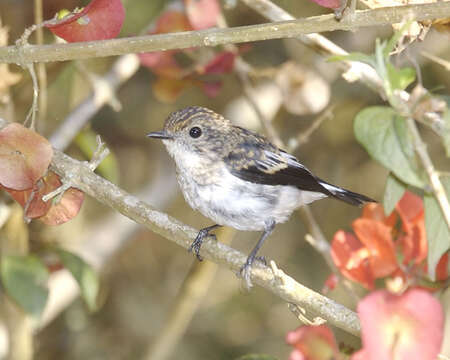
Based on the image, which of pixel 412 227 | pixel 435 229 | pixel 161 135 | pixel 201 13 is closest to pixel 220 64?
pixel 201 13

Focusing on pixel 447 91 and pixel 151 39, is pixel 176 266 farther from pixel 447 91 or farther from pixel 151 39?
pixel 151 39

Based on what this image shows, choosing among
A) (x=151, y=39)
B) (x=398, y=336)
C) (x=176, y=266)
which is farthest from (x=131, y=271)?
(x=398, y=336)

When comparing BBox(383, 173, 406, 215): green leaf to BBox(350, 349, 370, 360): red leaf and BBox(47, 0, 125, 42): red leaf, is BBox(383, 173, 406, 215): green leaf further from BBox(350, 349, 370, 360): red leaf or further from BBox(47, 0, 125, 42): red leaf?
BBox(47, 0, 125, 42): red leaf

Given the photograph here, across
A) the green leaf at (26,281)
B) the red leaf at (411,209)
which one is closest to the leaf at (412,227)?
the red leaf at (411,209)

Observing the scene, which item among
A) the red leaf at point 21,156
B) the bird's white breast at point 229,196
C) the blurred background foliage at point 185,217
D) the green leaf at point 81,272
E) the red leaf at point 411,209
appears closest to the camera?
the red leaf at point 21,156

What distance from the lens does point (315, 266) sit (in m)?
5.34

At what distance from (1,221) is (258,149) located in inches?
43.5

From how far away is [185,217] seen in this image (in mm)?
5434

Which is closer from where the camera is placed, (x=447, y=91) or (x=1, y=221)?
(x=1, y=221)

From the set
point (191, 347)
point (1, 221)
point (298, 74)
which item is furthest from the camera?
point (191, 347)

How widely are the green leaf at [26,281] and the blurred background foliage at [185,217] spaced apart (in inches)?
54.3

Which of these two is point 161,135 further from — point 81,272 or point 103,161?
point 81,272

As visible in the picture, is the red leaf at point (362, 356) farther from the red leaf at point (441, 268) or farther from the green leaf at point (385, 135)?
the red leaf at point (441, 268)

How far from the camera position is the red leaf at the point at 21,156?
205cm
